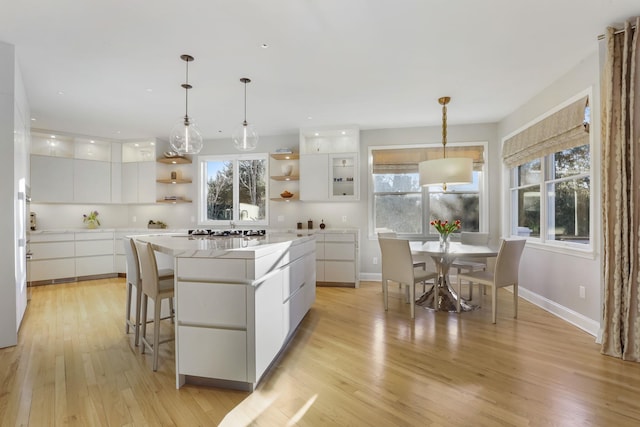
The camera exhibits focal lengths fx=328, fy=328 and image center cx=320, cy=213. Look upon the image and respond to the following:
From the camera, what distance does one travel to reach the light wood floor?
6.05 ft

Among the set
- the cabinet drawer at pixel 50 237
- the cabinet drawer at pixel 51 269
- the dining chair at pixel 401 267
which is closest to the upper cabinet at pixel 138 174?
the cabinet drawer at pixel 50 237

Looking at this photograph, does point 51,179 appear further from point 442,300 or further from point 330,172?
point 442,300

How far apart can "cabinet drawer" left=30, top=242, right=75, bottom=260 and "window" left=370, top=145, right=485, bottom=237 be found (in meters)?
5.10

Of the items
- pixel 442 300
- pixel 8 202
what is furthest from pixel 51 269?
pixel 442 300

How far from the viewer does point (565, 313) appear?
3.47 meters

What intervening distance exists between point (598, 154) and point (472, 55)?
4.83 ft

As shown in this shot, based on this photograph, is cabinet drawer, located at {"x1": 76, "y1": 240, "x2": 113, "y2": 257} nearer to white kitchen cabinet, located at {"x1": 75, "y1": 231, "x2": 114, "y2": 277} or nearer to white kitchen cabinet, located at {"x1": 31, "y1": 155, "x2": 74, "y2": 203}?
white kitchen cabinet, located at {"x1": 75, "y1": 231, "x2": 114, "y2": 277}

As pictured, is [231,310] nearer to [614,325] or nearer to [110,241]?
[614,325]

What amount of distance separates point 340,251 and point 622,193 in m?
3.44

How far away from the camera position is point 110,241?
5965 mm

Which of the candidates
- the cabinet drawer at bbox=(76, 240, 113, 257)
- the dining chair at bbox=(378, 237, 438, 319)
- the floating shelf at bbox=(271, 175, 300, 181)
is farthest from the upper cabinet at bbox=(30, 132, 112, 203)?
the dining chair at bbox=(378, 237, 438, 319)

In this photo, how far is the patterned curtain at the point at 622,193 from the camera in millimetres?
2500

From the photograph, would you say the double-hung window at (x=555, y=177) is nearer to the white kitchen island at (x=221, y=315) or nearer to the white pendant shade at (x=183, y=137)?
the white kitchen island at (x=221, y=315)

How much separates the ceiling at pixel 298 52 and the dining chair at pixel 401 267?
6.04ft
